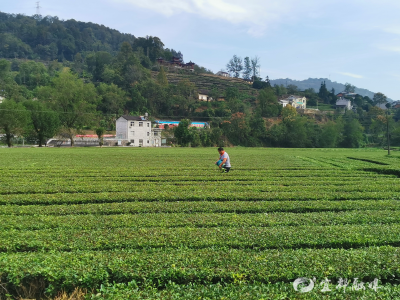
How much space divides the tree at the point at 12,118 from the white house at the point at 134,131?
83.0 feet

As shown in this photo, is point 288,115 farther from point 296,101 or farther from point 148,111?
point 148,111

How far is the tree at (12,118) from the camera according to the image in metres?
57.0

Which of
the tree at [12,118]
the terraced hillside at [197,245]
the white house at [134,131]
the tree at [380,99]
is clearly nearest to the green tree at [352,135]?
the white house at [134,131]

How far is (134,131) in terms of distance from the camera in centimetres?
8181

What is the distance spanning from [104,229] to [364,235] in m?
7.03

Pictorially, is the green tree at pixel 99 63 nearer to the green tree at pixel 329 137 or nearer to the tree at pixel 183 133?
the tree at pixel 183 133

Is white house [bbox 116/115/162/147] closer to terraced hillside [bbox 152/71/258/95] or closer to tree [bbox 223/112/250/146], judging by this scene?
tree [bbox 223/112/250/146]

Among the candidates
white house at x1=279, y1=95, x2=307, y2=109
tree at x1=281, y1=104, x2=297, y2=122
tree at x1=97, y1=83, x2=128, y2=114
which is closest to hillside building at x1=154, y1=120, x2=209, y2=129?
tree at x1=97, y1=83, x2=128, y2=114

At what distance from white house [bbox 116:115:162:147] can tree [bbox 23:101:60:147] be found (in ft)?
60.0

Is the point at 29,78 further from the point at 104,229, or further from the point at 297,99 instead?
the point at 104,229

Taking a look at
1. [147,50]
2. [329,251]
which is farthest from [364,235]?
[147,50]

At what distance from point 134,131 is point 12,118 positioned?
→ 1204 inches

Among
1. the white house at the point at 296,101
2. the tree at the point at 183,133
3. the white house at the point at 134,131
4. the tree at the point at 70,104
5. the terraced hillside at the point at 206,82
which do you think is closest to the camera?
the tree at the point at 70,104

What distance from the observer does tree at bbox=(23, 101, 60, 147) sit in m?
63.9
